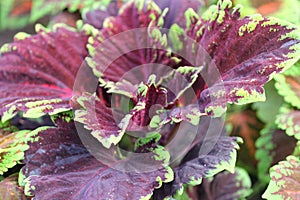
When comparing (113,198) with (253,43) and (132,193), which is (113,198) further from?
(253,43)

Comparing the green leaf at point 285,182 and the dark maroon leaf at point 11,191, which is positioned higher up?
the green leaf at point 285,182

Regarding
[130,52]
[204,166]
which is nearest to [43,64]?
[130,52]

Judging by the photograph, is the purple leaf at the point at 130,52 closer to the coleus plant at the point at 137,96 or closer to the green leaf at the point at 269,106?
the coleus plant at the point at 137,96

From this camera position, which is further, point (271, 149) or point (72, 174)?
point (271, 149)

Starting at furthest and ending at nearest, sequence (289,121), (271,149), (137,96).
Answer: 1. (271,149)
2. (289,121)
3. (137,96)

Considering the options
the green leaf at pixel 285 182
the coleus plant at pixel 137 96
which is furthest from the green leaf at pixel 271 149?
the green leaf at pixel 285 182

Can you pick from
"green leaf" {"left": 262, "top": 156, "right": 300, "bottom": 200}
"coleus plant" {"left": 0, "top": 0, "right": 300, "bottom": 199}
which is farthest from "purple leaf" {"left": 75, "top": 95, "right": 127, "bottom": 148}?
"green leaf" {"left": 262, "top": 156, "right": 300, "bottom": 200}

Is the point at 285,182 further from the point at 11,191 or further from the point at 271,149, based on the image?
the point at 11,191

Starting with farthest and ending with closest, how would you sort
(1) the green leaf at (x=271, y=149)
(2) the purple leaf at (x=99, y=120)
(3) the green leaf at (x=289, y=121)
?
(1) the green leaf at (x=271, y=149) < (3) the green leaf at (x=289, y=121) < (2) the purple leaf at (x=99, y=120)
